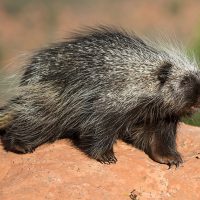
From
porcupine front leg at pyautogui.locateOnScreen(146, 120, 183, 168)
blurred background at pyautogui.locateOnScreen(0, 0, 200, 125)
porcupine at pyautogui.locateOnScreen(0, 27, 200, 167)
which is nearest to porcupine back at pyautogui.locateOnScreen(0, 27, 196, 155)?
porcupine at pyautogui.locateOnScreen(0, 27, 200, 167)

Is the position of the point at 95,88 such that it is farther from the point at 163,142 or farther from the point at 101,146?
the point at 163,142

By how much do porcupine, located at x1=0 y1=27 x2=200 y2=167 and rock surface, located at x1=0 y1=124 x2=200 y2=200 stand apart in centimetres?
13

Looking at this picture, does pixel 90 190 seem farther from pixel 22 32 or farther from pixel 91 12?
pixel 91 12

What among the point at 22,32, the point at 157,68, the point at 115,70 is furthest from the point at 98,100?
the point at 22,32

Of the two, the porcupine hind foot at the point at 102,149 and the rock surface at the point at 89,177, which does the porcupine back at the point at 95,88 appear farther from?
the rock surface at the point at 89,177

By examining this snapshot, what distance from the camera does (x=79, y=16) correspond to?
30828 mm

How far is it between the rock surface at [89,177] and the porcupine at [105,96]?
5.2 inches

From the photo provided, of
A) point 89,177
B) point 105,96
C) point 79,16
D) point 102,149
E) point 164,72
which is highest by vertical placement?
point 164,72

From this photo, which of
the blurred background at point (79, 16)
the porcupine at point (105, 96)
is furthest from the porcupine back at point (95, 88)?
the blurred background at point (79, 16)

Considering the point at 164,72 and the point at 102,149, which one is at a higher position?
the point at 164,72

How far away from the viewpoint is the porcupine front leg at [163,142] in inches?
230

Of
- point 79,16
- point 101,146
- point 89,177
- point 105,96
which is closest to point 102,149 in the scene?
point 101,146

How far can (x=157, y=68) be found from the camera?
5.84 m

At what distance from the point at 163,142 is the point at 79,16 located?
25439mm
